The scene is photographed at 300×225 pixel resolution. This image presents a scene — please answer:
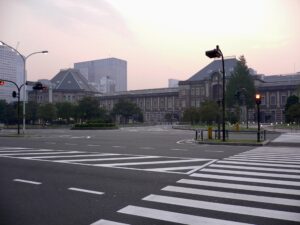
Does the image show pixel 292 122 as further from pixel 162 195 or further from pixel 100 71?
pixel 100 71

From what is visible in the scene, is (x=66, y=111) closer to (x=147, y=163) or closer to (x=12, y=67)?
(x=12, y=67)

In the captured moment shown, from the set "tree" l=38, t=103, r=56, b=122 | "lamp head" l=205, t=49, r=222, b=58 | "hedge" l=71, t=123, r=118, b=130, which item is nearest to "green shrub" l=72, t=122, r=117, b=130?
"hedge" l=71, t=123, r=118, b=130

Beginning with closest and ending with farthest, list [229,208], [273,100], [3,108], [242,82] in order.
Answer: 1. [229,208]
2. [242,82]
3. [3,108]
4. [273,100]

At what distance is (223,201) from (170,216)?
1.43 meters

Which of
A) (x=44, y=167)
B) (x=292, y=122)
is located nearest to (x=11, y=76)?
(x=44, y=167)

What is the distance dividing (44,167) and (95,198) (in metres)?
4.70

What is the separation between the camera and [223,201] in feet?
21.3

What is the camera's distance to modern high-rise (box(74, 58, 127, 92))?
6964 inches

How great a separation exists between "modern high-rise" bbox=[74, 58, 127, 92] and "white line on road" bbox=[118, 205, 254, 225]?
168m

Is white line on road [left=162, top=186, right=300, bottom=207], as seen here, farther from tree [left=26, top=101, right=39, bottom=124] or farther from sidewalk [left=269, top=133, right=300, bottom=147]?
tree [left=26, top=101, right=39, bottom=124]

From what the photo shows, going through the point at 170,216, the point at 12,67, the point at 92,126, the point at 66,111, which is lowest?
the point at 170,216

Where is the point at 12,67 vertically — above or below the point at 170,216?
above

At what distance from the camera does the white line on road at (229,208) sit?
561cm

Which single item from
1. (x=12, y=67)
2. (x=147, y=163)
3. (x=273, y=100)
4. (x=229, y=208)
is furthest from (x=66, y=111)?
(x=229, y=208)
